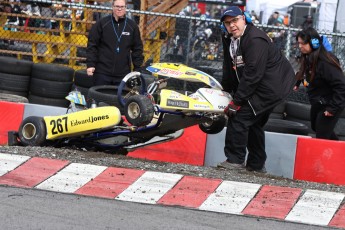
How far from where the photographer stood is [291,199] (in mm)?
6176

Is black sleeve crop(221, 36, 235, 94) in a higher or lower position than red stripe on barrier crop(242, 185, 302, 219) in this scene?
higher

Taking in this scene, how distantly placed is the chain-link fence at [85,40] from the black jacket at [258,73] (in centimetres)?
394

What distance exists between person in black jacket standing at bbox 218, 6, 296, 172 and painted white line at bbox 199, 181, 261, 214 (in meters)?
0.85

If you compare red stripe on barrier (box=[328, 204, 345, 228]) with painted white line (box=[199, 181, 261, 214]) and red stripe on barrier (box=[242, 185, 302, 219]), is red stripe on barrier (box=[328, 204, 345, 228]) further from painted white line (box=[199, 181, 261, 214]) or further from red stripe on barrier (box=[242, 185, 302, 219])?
painted white line (box=[199, 181, 261, 214])

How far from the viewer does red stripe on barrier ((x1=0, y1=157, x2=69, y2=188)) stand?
634 centimetres

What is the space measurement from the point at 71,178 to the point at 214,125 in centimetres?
169

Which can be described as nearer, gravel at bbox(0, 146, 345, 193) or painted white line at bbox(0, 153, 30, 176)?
painted white line at bbox(0, 153, 30, 176)

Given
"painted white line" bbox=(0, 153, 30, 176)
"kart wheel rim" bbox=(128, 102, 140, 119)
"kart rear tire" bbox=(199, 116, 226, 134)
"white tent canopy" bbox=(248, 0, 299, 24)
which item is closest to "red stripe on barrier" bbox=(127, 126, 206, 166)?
"kart rear tire" bbox=(199, 116, 226, 134)

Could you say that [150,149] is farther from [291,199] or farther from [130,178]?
[291,199]

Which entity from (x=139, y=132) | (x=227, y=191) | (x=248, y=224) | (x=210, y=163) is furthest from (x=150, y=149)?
(x=248, y=224)

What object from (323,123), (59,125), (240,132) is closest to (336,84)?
(323,123)

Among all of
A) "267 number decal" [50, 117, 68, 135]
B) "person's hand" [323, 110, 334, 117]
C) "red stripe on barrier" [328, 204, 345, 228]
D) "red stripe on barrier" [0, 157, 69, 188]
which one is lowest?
"red stripe on barrier" [0, 157, 69, 188]

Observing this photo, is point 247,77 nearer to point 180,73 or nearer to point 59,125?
point 180,73

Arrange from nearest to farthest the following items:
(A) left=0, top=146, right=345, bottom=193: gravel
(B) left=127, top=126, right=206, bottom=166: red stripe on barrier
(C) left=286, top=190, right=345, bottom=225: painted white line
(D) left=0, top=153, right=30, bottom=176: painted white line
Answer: (C) left=286, top=190, right=345, bottom=225: painted white line → (D) left=0, top=153, right=30, bottom=176: painted white line → (A) left=0, top=146, right=345, bottom=193: gravel → (B) left=127, top=126, right=206, bottom=166: red stripe on barrier
